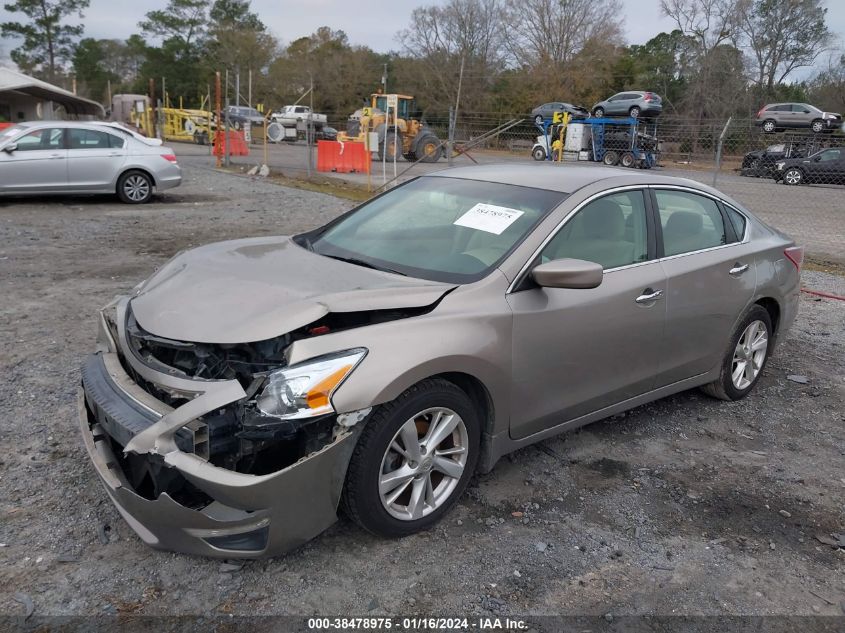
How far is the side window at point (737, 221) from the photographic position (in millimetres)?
4672

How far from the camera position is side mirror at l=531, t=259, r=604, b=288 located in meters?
3.22

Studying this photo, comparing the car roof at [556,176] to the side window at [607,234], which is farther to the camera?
the car roof at [556,176]

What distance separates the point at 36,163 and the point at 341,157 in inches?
455

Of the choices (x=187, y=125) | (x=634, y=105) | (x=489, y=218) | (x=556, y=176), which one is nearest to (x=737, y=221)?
(x=556, y=176)

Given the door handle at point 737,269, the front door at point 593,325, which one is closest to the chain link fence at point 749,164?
the door handle at point 737,269

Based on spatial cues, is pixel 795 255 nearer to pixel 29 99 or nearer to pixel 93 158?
pixel 93 158

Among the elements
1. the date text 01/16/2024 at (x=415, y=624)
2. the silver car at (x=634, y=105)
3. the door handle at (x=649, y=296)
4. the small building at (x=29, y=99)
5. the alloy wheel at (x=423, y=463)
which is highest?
the silver car at (x=634, y=105)

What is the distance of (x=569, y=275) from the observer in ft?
10.6

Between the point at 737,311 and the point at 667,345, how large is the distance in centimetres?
80

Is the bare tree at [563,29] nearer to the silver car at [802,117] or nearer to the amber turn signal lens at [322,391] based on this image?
the silver car at [802,117]

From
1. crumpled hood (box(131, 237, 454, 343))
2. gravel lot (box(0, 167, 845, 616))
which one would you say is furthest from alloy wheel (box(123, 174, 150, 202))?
crumpled hood (box(131, 237, 454, 343))

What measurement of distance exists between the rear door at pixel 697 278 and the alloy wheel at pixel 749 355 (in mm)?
281

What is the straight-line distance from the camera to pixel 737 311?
4.51 m

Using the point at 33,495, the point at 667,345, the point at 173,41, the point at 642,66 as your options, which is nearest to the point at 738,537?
the point at 667,345
